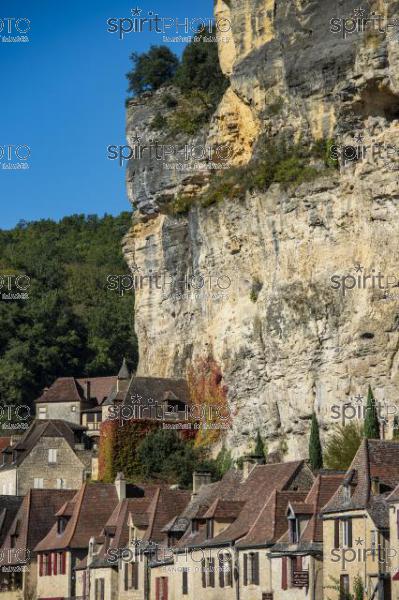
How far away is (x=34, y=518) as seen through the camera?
77.1 meters

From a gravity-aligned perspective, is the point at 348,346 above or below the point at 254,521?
above

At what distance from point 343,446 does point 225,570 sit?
14739mm

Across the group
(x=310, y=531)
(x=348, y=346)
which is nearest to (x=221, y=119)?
(x=348, y=346)

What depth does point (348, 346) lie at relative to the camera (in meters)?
81.5

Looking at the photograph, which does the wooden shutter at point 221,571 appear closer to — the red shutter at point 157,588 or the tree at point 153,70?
the red shutter at point 157,588

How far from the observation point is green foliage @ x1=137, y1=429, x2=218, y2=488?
3487 inches

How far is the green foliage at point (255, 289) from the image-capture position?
8981 centimetres

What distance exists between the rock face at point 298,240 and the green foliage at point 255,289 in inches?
6.1

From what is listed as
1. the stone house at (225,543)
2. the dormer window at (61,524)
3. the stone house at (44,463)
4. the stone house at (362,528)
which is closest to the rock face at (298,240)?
the stone house at (44,463)

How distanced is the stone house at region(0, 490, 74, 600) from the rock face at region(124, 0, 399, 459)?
535 inches

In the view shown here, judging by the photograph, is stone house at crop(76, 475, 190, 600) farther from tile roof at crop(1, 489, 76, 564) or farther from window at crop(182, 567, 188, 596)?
tile roof at crop(1, 489, 76, 564)

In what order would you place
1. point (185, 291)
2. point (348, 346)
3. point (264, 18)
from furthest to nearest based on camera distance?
point (185, 291) < point (264, 18) < point (348, 346)

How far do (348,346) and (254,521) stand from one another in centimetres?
2130

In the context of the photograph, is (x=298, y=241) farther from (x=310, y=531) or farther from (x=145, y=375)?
(x=310, y=531)
